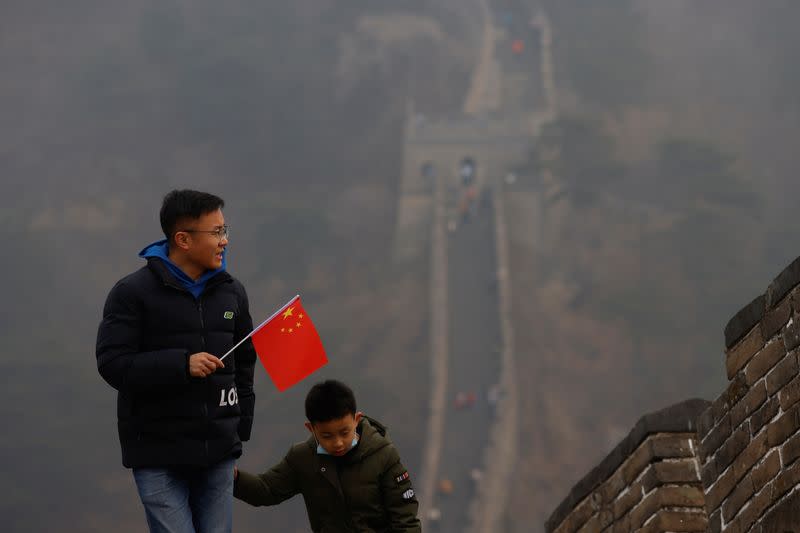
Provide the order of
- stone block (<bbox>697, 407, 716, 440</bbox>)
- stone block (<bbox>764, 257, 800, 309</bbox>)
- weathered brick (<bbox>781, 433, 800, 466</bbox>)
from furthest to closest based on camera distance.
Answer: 1. stone block (<bbox>697, 407, 716, 440</bbox>)
2. stone block (<bbox>764, 257, 800, 309</bbox>)
3. weathered brick (<bbox>781, 433, 800, 466</bbox>)

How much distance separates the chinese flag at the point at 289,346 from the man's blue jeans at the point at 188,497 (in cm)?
42

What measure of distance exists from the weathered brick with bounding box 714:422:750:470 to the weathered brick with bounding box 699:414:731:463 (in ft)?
0.10

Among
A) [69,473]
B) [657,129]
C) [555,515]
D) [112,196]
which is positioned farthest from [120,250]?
[555,515]

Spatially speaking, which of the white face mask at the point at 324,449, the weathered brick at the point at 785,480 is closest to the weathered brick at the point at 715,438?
the weathered brick at the point at 785,480

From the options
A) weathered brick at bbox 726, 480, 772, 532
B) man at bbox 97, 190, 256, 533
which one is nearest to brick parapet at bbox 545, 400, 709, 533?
weathered brick at bbox 726, 480, 772, 532

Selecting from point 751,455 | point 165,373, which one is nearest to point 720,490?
point 751,455

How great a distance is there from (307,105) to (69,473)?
2657 centimetres

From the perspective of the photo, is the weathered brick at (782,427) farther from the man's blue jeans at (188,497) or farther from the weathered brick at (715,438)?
the man's blue jeans at (188,497)

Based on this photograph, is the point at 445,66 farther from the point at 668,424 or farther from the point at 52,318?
the point at 668,424

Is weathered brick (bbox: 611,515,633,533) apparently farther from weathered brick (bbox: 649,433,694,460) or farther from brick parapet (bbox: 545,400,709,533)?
weathered brick (bbox: 649,433,694,460)

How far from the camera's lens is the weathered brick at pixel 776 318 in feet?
11.2

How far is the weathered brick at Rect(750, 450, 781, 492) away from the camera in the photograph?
3.33 meters

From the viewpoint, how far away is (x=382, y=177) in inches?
2330

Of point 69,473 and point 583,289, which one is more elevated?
point 583,289
